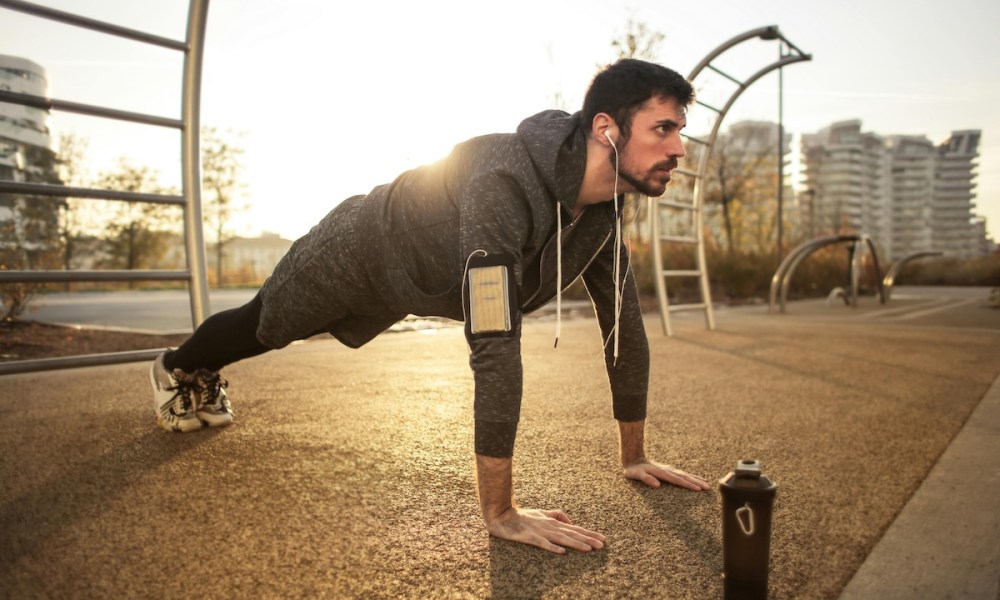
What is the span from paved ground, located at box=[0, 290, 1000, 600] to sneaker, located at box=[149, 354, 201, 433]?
0.06 meters

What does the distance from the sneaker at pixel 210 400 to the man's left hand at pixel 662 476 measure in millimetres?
1562

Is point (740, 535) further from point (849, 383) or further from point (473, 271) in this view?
point (849, 383)

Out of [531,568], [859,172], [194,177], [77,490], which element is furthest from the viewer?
Result: [859,172]

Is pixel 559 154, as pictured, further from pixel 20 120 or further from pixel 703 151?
pixel 703 151

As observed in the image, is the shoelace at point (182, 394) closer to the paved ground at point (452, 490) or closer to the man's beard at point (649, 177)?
the paved ground at point (452, 490)

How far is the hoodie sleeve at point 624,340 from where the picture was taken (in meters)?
2.04

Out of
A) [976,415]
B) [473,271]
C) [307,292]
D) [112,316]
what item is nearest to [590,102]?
[473,271]

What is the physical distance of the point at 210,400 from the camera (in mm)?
2631

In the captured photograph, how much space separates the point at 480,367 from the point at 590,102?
727 mm

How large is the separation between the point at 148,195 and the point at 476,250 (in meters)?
2.42

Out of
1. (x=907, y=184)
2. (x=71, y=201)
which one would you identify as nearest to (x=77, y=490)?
(x=71, y=201)

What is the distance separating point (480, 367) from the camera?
155 cm

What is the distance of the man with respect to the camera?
5.08 feet

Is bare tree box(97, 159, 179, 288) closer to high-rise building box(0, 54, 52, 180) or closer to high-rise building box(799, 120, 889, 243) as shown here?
high-rise building box(0, 54, 52, 180)
